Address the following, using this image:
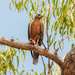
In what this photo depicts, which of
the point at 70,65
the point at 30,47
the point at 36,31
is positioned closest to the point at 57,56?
the point at 70,65

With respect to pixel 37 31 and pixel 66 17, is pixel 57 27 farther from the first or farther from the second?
pixel 37 31

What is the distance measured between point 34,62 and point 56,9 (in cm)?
101

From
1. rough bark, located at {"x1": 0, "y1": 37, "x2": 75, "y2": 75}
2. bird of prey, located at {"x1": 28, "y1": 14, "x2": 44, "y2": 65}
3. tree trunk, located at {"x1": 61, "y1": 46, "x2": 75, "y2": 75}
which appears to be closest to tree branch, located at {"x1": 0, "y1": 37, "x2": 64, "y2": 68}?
rough bark, located at {"x1": 0, "y1": 37, "x2": 75, "y2": 75}

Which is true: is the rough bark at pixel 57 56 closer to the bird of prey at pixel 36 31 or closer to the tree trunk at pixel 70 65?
the tree trunk at pixel 70 65

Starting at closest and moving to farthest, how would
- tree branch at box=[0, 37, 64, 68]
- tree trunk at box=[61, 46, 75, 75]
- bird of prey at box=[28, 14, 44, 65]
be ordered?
1. tree trunk at box=[61, 46, 75, 75]
2. tree branch at box=[0, 37, 64, 68]
3. bird of prey at box=[28, 14, 44, 65]

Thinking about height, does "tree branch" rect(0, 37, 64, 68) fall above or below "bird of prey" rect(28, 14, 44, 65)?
below

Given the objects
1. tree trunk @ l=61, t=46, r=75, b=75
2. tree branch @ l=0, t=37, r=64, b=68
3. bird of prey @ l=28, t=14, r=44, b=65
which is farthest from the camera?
bird of prey @ l=28, t=14, r=44, b=65

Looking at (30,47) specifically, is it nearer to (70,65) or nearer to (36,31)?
(70,65)

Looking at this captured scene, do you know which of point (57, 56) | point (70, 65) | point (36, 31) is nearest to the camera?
point (70, 65)

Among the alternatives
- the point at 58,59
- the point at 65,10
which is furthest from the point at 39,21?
the point at 58,59

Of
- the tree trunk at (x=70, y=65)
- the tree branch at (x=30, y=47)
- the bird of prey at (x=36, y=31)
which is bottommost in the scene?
the tree trunk at (x=70, y=65)

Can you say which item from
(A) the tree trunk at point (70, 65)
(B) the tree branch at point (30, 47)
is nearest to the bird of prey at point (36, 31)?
(B) the tree branch at point (30, 47)

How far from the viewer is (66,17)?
299 cm

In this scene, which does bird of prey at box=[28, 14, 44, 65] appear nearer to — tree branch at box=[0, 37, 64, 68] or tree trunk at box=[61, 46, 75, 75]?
tree branch at box=[0, 37, 64, 68]
